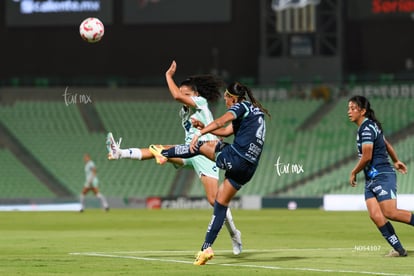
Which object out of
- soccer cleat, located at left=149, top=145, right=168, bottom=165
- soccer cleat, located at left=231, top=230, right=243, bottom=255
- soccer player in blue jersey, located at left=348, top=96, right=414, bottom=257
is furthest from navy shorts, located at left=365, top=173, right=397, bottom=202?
soccer cleat, located at left=149, top=145, right=168, bottom=165

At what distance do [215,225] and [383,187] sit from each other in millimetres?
2840

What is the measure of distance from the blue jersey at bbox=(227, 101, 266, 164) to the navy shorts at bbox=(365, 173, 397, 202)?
6.90ft

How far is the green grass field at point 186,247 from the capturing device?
14586mm

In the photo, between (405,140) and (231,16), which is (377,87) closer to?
(405,140)

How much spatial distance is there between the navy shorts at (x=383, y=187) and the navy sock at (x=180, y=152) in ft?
9.25

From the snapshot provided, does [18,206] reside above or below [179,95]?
below

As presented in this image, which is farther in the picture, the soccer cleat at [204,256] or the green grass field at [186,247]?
the soccer cleat at [204,256]

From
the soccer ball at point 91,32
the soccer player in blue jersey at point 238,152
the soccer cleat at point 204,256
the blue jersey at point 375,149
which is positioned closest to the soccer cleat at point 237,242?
the soccer player in blue jersey at point 238,152

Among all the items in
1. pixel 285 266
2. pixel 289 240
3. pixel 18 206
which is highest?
pixel 285 266

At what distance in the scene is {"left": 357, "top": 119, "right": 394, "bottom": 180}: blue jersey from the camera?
16.3 meters

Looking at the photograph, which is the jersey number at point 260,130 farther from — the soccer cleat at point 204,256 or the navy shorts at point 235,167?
the soccer cleat at point 204,256

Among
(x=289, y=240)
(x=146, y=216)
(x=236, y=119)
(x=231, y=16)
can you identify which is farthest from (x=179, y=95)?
(x=231, y=16)

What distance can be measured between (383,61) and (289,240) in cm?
2764

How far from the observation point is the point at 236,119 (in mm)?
15492
